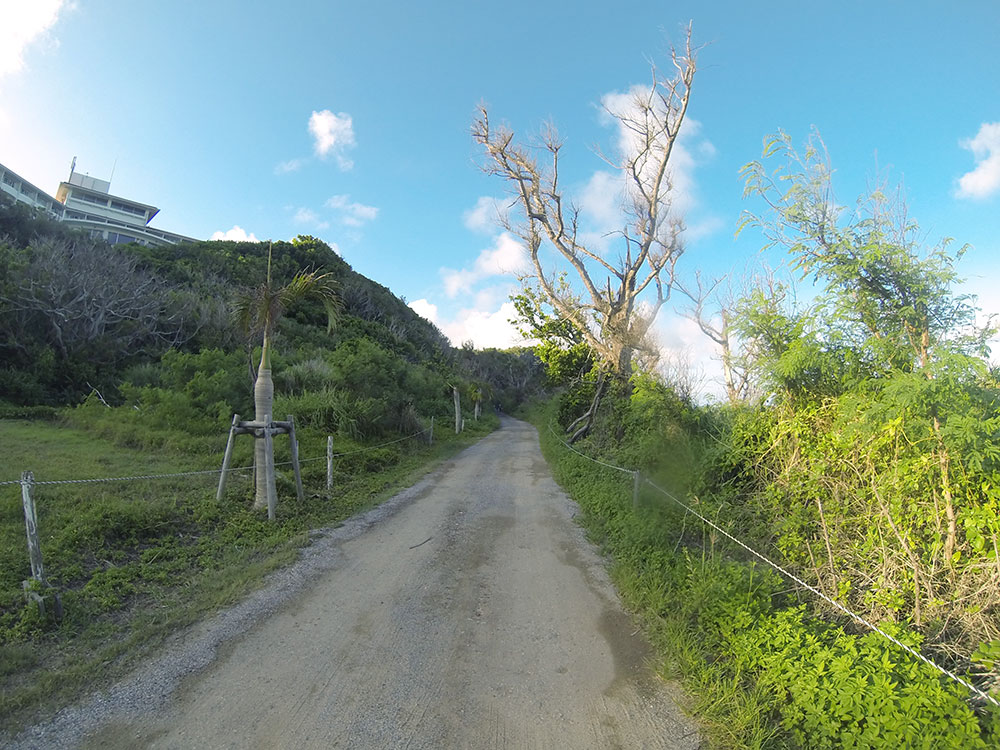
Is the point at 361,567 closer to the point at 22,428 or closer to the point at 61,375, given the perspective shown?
the point at 22,428

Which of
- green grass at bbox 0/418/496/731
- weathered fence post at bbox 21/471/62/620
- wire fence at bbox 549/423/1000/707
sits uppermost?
wire fence at bbox 549/423/1000/707

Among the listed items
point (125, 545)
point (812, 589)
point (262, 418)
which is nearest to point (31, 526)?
point (125, 545)

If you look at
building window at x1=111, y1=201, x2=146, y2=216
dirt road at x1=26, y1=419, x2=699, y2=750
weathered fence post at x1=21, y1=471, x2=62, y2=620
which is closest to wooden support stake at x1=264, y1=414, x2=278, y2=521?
dirt road at x1=26, y1=419, x2=699, y2=750

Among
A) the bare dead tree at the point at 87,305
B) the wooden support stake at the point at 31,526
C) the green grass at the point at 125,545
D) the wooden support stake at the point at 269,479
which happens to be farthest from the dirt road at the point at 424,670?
the bare dead tree at the point at 87,305

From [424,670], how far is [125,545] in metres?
4.08

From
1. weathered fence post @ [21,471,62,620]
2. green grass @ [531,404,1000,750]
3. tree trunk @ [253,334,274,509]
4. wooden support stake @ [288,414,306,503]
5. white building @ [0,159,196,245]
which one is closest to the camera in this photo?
green grass @ [531,404,1000,750]

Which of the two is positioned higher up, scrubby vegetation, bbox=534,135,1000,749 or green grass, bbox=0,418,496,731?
scrubby vegetation, bbox=534,135,1000,749

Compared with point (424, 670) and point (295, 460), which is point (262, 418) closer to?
point (295, 460)

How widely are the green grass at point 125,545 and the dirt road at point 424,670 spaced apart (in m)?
0.47

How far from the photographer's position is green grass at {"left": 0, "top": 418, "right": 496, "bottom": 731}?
343 centimetres

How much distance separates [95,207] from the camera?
196 feet

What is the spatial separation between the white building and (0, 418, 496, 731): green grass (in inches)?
2048

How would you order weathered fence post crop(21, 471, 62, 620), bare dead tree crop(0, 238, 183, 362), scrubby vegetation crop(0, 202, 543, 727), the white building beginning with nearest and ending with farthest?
weathered fence post crop(21, 471, 62, 620), scrubby vegetation crop(0, 202, 543, 727), bare dead tree crop(0, 238, 183, 362), the white building

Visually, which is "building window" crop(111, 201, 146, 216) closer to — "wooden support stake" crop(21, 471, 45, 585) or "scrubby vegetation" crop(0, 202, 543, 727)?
"scrubby vegetation" crop(0, 202, 543, 727)
